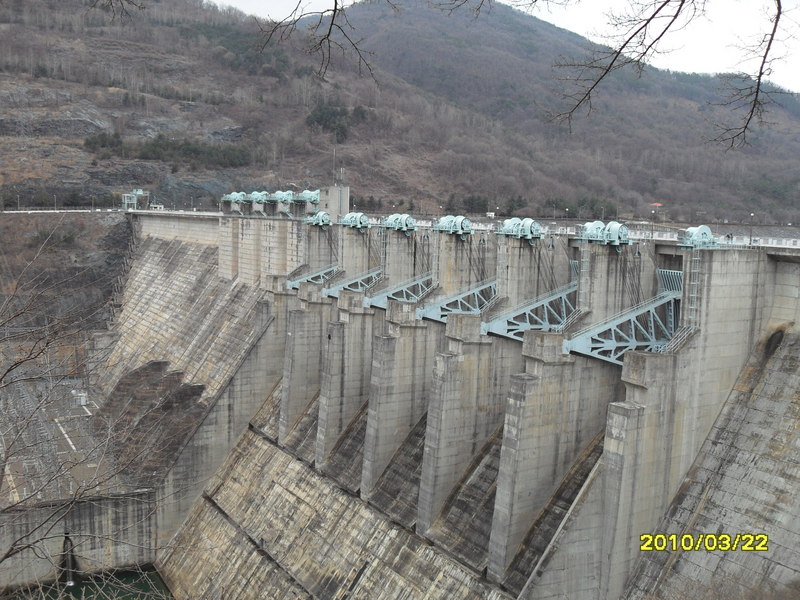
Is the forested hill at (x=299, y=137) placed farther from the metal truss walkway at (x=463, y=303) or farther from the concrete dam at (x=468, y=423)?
the metal truss walkway at (x=463, y=303)

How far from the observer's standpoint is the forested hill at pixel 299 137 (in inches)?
3100

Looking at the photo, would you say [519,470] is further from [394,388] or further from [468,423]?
[394,388]

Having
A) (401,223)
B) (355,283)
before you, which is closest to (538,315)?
(401,223)

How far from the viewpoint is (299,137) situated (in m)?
109

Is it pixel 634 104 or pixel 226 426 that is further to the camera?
pixel 634 104

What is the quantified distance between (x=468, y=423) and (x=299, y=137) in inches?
3575

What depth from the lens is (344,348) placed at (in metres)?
30.0

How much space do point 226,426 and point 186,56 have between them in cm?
11134

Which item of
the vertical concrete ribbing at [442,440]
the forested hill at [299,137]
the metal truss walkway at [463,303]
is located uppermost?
the forested hill at [299,137]

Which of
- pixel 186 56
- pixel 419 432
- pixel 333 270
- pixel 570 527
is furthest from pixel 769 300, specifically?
pixel 186 56

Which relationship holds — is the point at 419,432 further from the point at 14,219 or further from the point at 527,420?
the point at 14,219

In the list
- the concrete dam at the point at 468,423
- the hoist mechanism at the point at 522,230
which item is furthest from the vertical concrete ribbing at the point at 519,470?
the hoist mechanism at the point at 522,230

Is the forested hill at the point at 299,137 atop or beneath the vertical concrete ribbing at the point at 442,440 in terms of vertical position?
atop

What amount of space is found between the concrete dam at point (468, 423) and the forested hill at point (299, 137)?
32867mm
